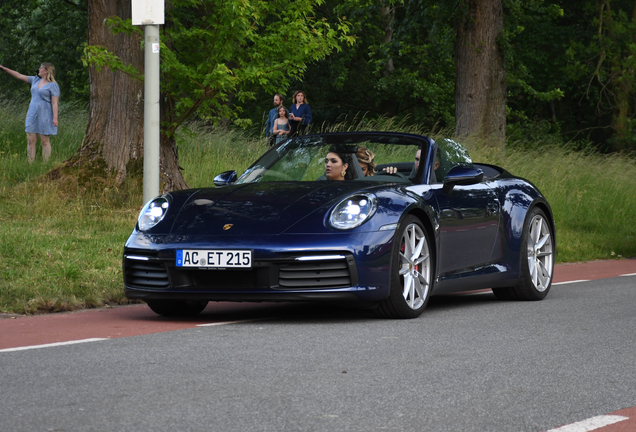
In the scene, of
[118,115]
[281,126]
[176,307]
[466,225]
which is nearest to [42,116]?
[118,115]

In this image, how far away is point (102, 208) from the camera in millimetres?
12461

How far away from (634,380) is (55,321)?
386cm

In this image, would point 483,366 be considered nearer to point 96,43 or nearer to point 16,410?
point 16,410

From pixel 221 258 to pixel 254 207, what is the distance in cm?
52

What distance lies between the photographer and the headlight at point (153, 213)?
279 inches

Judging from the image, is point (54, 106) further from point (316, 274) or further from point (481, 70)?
point (316, 274)

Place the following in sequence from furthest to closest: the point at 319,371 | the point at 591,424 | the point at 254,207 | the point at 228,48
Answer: the point at 228,48 < the point at 254,207 < the point at 319,371 < the point at 591,424

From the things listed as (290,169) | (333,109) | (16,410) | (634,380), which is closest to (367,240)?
(290,169)

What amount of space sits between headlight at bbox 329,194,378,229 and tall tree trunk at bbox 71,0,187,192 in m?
6.67

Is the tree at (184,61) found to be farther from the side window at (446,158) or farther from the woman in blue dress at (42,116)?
the side window at (446,158)

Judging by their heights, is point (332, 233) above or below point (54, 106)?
below

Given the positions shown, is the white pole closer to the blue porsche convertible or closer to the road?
the blue porsche convertible

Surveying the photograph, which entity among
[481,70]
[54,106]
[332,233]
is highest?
[481,70]

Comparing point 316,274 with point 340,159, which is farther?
point 340,159
